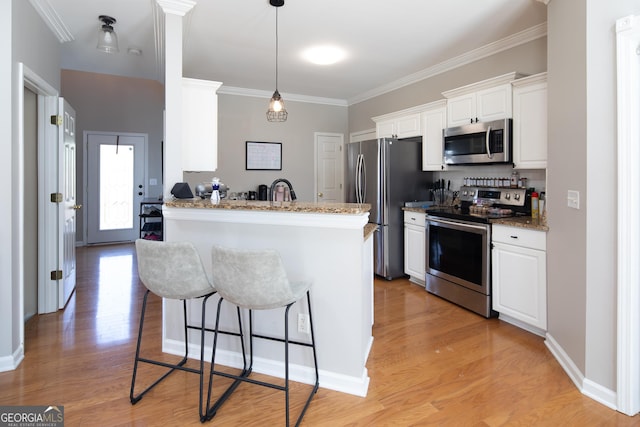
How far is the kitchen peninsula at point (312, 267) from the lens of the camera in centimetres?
216

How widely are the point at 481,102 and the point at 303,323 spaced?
2.81 meters

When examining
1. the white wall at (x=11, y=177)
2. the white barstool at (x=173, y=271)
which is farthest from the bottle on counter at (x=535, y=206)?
the white wall at (x=11, y=177)

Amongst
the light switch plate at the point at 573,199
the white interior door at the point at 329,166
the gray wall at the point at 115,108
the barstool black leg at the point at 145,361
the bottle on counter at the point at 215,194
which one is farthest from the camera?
the gray wall at the point at 115,108

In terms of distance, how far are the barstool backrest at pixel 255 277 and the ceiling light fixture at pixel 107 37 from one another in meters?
2.38

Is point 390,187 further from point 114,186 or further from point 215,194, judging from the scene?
point 114,186

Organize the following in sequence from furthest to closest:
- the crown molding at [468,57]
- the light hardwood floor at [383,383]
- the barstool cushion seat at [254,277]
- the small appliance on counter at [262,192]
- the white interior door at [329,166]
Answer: the white interior door at [329,166], the small appliance on counter at [262,192], the crown molding at [468,57], the light hardwood floor at [383,383], the barstool cushion seat at [254,277]

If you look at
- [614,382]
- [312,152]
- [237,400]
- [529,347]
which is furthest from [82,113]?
[614,382]

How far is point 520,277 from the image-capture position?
2979mm

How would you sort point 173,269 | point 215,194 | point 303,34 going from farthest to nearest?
point 303,34 < point 215,194 < point 173,269

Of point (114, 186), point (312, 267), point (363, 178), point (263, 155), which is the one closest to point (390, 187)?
point (363, 178)

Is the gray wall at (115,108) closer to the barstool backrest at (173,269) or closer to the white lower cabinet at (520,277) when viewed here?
the barstool backrest at (173,269)

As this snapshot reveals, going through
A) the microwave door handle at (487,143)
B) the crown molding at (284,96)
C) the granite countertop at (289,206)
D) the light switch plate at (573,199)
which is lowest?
the granite countertop at (289,206)

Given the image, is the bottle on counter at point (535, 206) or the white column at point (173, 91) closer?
the white column at point (173, 91)

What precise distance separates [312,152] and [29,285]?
423cm
